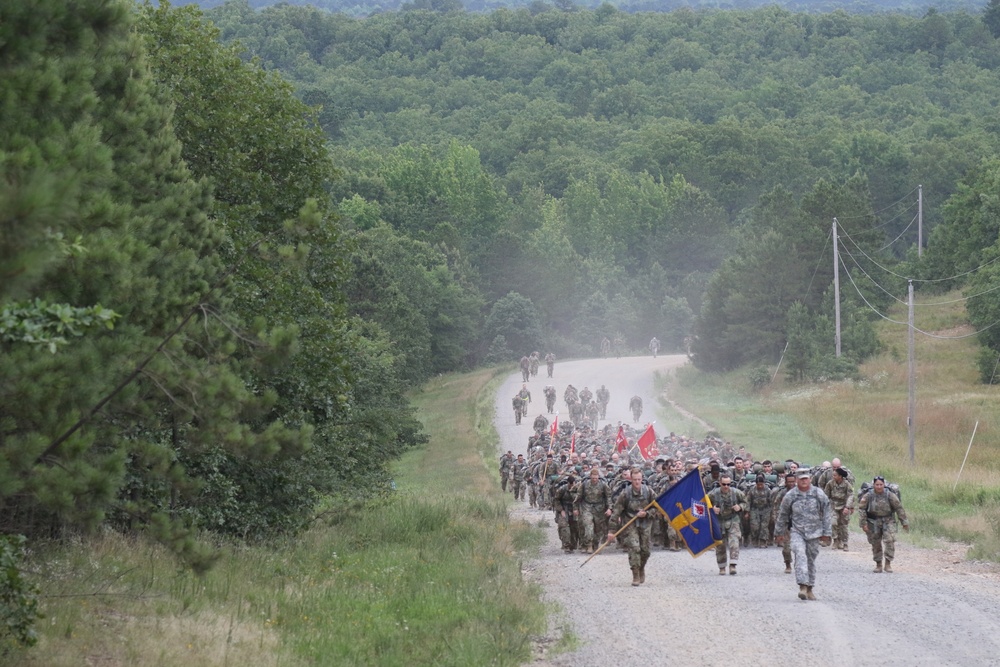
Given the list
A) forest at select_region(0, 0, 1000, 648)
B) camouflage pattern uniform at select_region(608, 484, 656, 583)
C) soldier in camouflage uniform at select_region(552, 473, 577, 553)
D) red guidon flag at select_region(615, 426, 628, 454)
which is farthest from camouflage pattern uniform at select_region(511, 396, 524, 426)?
camouflage pattern uniform at select_region(608, 484, 656, 583)

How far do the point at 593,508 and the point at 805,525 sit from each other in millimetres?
6501

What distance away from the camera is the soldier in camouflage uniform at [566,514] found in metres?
24.0

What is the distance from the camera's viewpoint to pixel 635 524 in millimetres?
19547

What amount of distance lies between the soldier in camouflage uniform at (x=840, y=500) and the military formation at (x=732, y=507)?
0.06 feet

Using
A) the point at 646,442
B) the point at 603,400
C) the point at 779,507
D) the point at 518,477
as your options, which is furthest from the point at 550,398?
the point at 779,507

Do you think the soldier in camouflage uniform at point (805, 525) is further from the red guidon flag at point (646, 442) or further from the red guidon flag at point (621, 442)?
the red guidon flag at point (621, 442)

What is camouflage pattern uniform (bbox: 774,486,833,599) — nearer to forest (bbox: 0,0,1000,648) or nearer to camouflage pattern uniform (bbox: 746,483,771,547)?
camouflage pattern uniform (bbox: 746,483,771,547)

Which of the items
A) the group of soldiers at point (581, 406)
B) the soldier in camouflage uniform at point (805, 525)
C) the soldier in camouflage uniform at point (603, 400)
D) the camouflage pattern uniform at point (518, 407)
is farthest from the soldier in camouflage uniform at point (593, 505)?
the soldier in camouflage uniform at point (603, 400)

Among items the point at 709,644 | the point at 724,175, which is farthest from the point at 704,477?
the point at 724,175

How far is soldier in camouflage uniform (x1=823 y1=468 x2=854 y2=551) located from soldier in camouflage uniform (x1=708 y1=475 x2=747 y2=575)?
123 inches

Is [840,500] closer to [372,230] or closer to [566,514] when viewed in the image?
[566,514]

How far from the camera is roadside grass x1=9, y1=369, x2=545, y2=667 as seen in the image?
42.2ft

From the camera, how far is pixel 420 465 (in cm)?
4738

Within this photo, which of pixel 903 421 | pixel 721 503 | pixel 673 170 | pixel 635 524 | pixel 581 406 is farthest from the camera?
pixel 673 170
